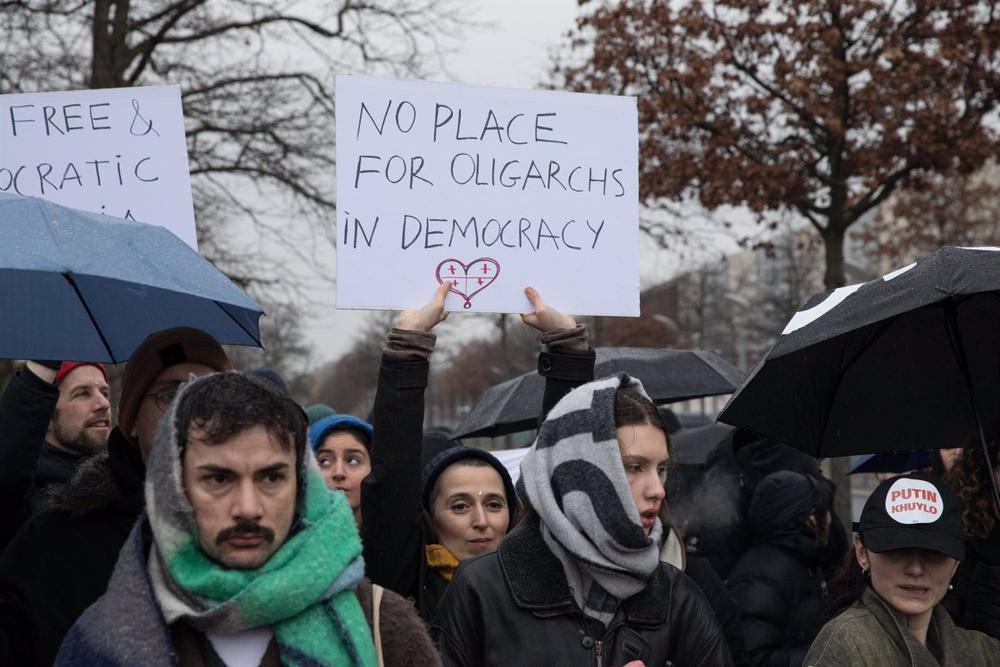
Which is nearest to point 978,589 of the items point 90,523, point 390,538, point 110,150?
point 390,538

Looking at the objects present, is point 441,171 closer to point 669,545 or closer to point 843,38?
point 669,545

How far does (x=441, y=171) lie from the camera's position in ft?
12.2

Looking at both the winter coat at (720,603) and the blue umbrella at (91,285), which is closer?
the blue umbrella at (91,285)

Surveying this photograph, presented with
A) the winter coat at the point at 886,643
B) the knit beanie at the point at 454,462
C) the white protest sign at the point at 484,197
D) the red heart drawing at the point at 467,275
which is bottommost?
the winter coat at the point at 886,643

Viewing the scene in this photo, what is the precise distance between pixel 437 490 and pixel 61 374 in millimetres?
1440

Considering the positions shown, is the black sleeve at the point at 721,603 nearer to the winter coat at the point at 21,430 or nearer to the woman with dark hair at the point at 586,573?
the woman with dark hair at the point at 586,573

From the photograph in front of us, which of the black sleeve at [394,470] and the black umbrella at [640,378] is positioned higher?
the black umbrella at [640,378]

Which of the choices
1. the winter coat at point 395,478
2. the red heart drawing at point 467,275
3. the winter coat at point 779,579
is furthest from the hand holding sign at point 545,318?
the winter coat at point 779,579

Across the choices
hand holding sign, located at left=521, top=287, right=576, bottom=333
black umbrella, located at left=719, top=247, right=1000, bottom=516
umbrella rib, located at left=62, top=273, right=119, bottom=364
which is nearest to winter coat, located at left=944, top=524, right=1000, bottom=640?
black umbrella, located at left=719, top=247, right=1000, bottom=516

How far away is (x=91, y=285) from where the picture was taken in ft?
10.4

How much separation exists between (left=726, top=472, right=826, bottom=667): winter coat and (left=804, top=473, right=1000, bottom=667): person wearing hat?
1.41 m

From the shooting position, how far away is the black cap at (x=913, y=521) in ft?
10.6

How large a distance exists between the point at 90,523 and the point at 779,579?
300 centimetres

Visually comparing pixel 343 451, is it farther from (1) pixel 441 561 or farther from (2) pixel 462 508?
(1) pixel 441 561
